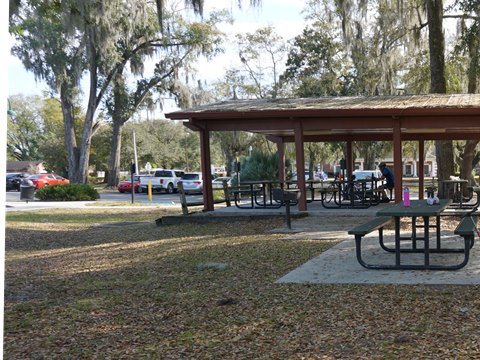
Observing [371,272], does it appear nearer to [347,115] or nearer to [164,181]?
[347,115]

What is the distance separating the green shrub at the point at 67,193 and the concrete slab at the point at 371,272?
21.9 m

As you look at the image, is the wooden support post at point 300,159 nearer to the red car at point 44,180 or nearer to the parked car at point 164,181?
the parked car at point 164,181

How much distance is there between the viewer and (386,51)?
24.5 meters

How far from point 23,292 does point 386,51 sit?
19.7 metres

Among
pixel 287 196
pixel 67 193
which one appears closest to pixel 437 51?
pixel 287 196

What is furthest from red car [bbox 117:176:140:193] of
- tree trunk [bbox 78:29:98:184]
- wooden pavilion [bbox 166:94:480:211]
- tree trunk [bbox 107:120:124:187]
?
wooden pavilion [bbox 166:94:480:211]

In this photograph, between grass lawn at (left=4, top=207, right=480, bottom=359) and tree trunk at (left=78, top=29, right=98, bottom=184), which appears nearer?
grass lawn at (left=4, top=207, right=480, bottom=359)

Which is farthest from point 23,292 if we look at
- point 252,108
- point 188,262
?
point 252,108

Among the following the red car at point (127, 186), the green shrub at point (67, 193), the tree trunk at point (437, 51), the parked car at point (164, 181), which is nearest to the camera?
the tree trunk at point (437, 51)

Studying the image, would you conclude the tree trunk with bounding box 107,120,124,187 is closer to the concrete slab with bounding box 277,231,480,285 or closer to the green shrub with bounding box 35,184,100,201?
the green shrub with bounding box 35,184,100,201

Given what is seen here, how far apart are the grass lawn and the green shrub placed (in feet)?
64.2

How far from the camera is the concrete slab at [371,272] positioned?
7.16 meters

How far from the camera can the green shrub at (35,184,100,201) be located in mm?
29469

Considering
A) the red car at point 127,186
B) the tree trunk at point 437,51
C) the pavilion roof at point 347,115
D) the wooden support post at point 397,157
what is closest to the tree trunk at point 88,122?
the red car at point 127,186
